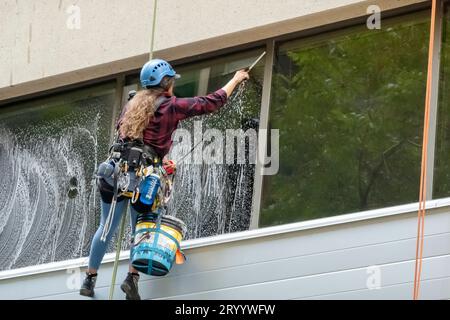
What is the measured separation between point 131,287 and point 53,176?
7.60 feet

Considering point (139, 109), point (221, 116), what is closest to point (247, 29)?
point (221, 116)

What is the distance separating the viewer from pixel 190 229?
38.1 feet

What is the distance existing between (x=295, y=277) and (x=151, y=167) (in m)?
1.37

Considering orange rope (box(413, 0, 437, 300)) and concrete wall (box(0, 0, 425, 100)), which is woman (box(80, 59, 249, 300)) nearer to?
concrete wall (box(0, 0, 425, 100))

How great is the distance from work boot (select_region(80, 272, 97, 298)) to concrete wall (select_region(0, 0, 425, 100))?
7.06 feet

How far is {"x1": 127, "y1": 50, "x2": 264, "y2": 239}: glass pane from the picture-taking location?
1145 centimetres

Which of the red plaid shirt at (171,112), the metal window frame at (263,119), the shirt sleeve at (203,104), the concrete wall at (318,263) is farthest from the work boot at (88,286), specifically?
the shirt sleeve at (203,104)

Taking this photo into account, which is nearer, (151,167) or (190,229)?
(151,167)

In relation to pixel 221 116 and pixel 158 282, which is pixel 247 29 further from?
pixel 158 282

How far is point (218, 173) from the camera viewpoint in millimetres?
11602

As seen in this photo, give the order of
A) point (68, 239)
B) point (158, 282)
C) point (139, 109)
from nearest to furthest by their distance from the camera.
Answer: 1. point (139, 109)
2. point (158, 282)
3. point (68, 239)

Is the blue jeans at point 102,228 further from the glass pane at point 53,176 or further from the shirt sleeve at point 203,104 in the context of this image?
the glass pane at point 53,176

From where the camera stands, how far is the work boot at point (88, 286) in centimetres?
1087
